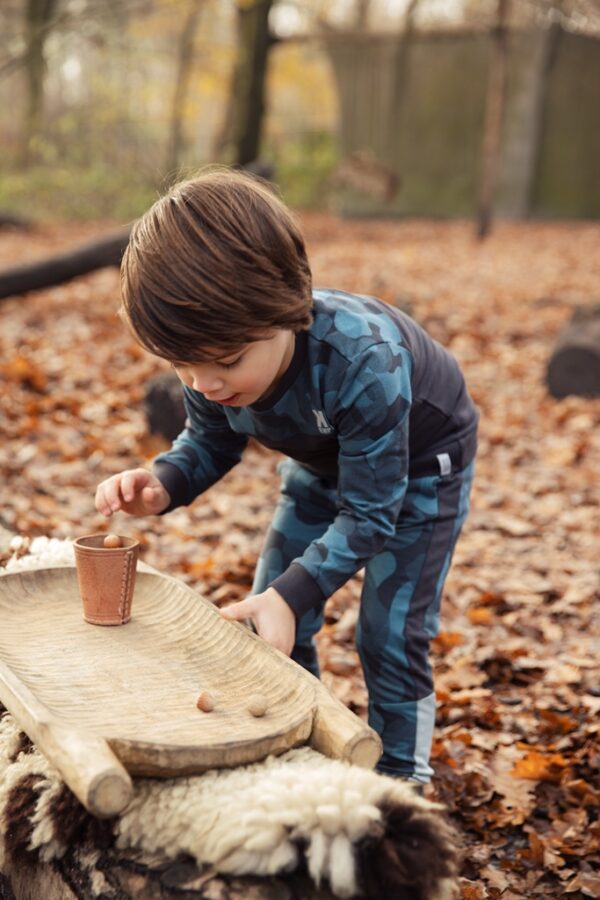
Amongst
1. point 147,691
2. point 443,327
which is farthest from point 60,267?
point 147,691

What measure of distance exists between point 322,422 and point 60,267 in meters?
6.71

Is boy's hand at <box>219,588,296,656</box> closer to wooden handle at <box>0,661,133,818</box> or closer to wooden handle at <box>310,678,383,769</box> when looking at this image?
wooden handle at <box>310,678,383,769</box>

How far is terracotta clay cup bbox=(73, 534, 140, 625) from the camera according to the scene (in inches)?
84.2

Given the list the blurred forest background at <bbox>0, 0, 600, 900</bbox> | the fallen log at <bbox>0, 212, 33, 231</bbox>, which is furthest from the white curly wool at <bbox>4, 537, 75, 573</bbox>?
the fallen log at <bbox>0, 212, 33, 231</bbox>

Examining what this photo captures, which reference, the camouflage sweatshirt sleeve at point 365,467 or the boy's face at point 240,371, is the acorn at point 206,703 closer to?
the camouflage sweatshirt sleeve at point 365,467

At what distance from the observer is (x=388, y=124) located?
18688 millimetres

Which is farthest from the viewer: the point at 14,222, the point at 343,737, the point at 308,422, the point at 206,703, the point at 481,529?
the point at 14,222

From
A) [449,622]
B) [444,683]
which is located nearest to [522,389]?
[449,622]

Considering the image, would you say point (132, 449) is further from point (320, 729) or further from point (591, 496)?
point (320, 729)

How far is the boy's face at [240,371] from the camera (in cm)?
199

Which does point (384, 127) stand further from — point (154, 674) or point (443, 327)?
point (154, 674)

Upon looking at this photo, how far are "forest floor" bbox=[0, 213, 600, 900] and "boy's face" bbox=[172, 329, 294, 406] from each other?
0.90 meters

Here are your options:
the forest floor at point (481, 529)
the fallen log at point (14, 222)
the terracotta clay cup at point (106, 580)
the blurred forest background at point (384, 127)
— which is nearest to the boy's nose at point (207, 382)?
the terracotta clay cup at point (106, 580)

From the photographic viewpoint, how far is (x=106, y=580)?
2.14 meters
